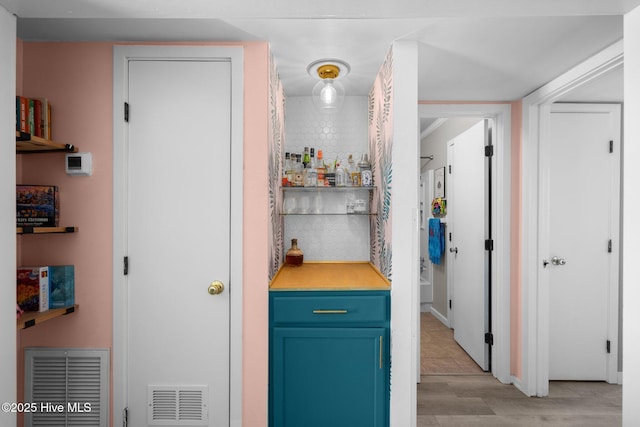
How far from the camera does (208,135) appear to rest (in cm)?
198

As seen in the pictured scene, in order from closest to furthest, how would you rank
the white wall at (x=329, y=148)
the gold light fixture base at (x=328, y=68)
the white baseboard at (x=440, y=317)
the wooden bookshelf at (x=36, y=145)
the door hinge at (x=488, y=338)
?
the wooden bookshelf at (x=36, y=145) < the gold light fixture base at (x=328, y=68) < the white wall at (x=329, y=148) < the door hinge at (x=488, y=338) < the white baseboard at (x=440, y=317)

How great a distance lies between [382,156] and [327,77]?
0.64 m

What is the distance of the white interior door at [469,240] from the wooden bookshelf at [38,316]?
3.10 m

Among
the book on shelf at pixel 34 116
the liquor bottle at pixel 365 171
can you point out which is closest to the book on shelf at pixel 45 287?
the book on shelf at pixel 34 116

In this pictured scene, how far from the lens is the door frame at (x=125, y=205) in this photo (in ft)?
6.42

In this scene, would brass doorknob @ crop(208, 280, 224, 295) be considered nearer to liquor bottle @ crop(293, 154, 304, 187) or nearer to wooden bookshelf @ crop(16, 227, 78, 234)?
wooden bookshelf @ crop(16, 227, 78, 234)

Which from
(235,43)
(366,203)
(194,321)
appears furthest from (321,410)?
(235,43)

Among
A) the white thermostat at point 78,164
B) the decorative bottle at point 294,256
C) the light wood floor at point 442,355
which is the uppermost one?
the white thermostat at point 78,164

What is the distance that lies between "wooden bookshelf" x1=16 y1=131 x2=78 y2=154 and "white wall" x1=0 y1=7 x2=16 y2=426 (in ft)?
0.36

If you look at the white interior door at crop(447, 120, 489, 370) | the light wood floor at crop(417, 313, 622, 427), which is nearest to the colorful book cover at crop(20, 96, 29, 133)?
the light wood floor at crop(417, 313, 622, 427)

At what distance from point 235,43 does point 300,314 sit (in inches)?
61.0

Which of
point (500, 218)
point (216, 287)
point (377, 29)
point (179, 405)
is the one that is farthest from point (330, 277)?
point (500, 218)

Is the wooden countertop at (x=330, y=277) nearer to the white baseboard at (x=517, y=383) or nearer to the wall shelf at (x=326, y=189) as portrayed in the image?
the wall shelf at (x=326, y=189)

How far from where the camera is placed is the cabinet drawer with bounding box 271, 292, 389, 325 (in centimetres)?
200
